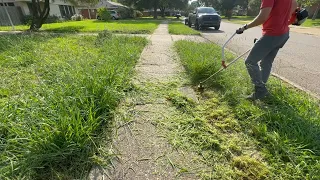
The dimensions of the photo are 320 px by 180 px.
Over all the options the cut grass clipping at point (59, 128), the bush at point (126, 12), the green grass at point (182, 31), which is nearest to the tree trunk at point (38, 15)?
the green grass at point (182, 31)

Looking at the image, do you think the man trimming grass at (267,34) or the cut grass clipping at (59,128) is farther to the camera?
the man trimming grass at (267,34)

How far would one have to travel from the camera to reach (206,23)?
572 inches

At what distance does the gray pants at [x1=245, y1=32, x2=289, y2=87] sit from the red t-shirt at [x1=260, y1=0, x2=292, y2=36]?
0.08m

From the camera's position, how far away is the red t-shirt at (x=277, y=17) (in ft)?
7.79

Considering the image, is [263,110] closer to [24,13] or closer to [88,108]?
[88,108]

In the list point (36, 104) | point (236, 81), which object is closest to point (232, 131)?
point (236, 81)

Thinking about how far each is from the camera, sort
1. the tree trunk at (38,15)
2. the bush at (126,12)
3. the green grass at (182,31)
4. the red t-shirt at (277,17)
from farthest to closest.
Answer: the bush at (126,12)
the tree trunk at (38,15)
the green grass at (182,31)
the red t-shirt at (277,17)

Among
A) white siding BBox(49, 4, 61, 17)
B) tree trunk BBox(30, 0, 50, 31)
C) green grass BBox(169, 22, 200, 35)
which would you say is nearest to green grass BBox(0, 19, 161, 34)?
tree trunk BBox(30, 0, 50, 31)

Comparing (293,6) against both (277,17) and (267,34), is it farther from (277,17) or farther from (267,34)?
(267,34)

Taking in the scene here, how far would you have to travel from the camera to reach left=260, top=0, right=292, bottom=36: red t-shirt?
238 cm

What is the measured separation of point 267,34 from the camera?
257cm

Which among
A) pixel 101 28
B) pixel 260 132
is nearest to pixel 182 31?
pixel 101 28

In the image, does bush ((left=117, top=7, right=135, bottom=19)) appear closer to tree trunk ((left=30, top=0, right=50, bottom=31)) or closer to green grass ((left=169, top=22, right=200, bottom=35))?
tree trunk ((left=30, top=0, right=50, bottom=31))

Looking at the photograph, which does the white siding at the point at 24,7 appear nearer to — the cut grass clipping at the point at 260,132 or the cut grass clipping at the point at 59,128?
the cut grass clipping at the point at 59,128
